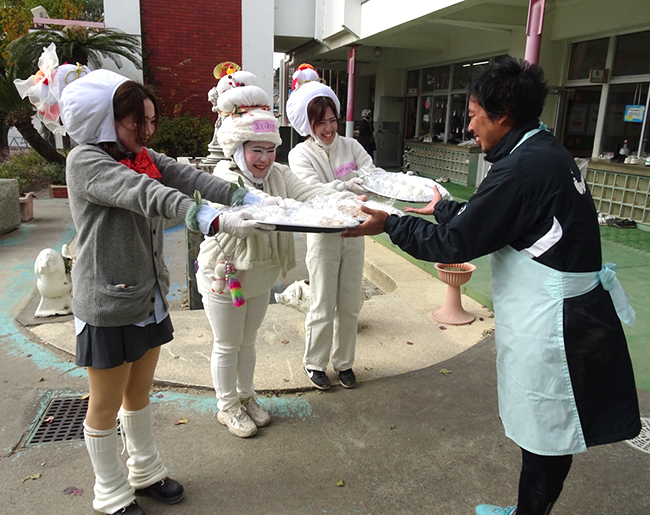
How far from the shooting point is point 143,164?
194 cm

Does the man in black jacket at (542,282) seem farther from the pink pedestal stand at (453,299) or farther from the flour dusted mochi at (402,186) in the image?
the pink pedestal stand at (453,299)

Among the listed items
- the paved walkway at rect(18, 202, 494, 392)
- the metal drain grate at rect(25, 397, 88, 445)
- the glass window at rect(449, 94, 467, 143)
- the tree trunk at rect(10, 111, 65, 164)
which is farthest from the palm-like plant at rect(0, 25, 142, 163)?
the metal drain grate at rect(25, 397, 88, 445)

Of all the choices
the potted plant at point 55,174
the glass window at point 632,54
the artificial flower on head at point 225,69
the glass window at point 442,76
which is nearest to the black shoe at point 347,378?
the artificial flower on head at point 225,69

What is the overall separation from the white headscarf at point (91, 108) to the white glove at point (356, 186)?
1.43 m

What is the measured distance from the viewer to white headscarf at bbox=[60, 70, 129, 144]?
175cm

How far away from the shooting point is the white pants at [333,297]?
306 cm

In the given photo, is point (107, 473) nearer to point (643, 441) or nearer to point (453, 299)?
point (643, 441)

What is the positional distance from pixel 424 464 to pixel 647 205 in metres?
6.51

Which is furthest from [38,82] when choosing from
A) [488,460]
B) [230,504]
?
[488,460]

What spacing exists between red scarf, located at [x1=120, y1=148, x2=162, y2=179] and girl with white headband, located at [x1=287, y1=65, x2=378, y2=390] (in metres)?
1.08

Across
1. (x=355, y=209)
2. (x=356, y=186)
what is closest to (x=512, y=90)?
(x=355, y=209)

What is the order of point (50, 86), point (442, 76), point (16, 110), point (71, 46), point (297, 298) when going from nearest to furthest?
point (50, 86) < point (297, 298) < point (16, 110) < point (71, 46) < point (442, 76)

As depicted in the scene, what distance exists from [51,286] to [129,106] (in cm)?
316

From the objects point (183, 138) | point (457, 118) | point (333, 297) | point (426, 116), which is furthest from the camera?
point (426, 116)
